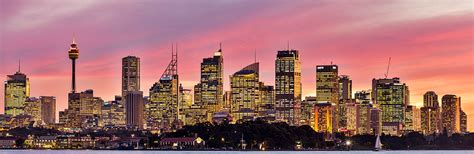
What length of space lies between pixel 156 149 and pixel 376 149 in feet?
133

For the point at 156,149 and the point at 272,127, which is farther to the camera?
the point at 156,149

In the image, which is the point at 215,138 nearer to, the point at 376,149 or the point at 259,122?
the point at 259,122

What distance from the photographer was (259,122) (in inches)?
6752

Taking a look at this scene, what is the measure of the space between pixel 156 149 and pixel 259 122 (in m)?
23.5

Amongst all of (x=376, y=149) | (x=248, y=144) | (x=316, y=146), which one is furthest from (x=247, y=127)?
(x=376, y=149)

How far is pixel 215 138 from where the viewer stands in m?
170

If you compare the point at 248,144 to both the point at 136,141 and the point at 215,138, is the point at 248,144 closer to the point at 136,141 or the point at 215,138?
the point at 215,138

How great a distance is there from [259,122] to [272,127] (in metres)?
4.89

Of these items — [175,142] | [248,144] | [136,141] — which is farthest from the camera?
[136,141]

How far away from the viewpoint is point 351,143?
656 ft

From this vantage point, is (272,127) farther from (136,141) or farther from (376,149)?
(136,141)

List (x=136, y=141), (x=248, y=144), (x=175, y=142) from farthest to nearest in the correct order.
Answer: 1. (x=136, y=141)
2. (x=175, y=142)
3. (x=248, y=144)

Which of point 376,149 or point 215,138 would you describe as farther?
A: point 376,149

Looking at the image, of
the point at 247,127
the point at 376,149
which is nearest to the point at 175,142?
the point at 247,127
